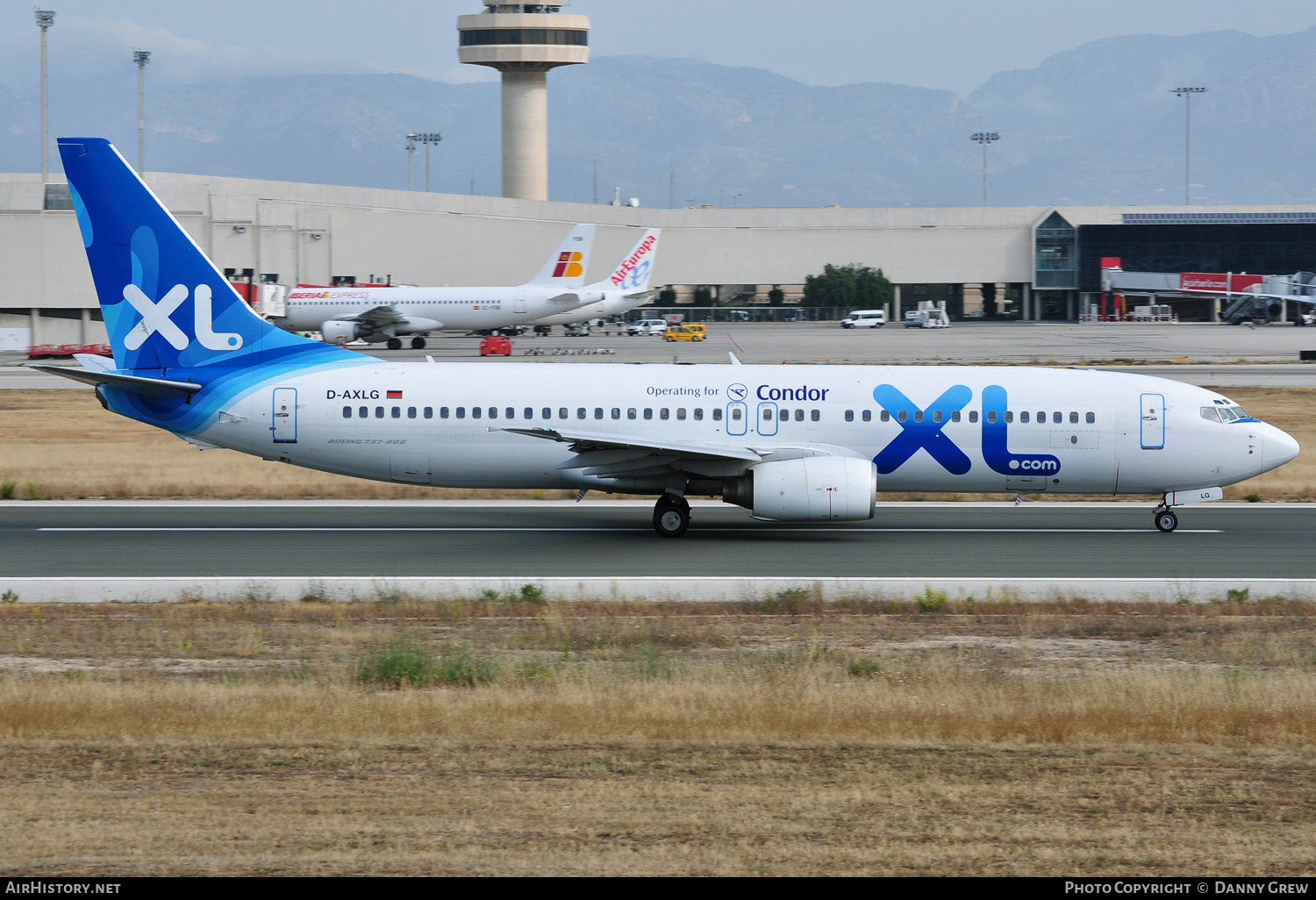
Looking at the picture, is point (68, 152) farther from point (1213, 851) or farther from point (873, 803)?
point (1213, 851)

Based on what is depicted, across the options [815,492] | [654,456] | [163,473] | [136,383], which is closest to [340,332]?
[163,473]

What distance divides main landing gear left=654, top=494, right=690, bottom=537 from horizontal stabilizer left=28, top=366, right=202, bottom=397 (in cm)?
947

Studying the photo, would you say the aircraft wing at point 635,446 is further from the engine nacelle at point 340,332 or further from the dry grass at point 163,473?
the engine nacelle at point 340,332

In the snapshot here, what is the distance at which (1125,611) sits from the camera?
1991cm

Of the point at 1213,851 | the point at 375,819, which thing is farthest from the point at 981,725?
Result: the point at 375,819

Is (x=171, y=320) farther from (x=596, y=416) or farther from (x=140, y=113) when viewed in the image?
(x=140, y=113)

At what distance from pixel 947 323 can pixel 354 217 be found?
5604 cm

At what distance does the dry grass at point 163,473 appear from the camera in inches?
1252

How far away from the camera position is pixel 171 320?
87.5 feet

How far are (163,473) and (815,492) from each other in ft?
59.7

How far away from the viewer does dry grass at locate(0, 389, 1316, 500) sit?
1252 inches

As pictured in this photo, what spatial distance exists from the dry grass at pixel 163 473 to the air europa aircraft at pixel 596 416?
12.6ft

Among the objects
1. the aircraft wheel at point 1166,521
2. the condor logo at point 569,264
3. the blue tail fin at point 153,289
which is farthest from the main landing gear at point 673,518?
the condor logo at point 569,264

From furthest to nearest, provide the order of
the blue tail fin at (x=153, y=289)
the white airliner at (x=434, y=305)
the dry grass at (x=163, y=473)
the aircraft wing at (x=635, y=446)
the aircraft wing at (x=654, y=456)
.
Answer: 1. the white airliner at (x=434, y=305)
2. the dry grass at (x=163, y=473)
3. the blue tail fin at (x=153, y=289)
4. the aircraft wing at (x=654, y=456)
5. the aircraft wing at (x=635, y=446)
